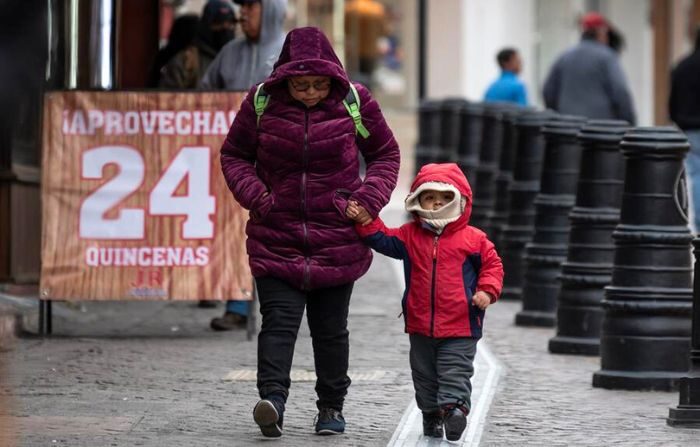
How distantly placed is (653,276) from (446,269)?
2.31m

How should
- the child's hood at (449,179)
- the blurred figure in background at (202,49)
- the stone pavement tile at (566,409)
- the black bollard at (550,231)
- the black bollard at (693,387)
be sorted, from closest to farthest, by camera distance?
the child's hood at (449,179) < the stone pavement tile at (566,409) < the black bollard at (693,387) < the black bollard at (550,231) < the blurred figure in background at (202,49)

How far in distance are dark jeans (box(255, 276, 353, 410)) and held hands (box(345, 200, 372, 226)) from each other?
313 mm

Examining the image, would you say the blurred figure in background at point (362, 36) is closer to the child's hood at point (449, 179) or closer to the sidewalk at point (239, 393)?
the sidewalk at point (239, 393)

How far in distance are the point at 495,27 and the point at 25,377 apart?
2529cm

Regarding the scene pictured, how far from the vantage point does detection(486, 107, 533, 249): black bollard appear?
1568 centimetres

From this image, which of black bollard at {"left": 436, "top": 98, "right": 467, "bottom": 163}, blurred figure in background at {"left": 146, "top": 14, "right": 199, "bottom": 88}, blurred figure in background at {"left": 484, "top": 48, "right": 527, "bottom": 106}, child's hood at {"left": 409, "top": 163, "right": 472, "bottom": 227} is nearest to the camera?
child's hood at {"left": 409, "top": 163, "right": 472, "bottom": 227}

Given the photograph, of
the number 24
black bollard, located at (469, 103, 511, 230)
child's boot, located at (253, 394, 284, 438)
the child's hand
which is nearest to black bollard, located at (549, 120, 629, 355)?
the number 24

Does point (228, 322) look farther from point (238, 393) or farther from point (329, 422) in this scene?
point (329, 422)

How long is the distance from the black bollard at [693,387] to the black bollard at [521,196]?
512cm

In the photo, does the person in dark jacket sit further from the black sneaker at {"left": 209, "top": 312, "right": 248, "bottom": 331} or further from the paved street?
the black sneaker at {"left": 209, "top": 312, "right": 248, "bottom": 331}

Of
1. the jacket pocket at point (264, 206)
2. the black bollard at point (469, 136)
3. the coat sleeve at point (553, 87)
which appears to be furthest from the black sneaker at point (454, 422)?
the black bollard at point (469, 136)

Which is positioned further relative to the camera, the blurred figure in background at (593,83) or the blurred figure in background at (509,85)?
the blurred figure in background at (509,85)

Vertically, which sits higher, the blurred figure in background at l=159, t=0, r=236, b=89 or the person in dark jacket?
the blurred figure in background at l=159, t=0, r=236, b=89

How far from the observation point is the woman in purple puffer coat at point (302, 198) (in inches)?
310
